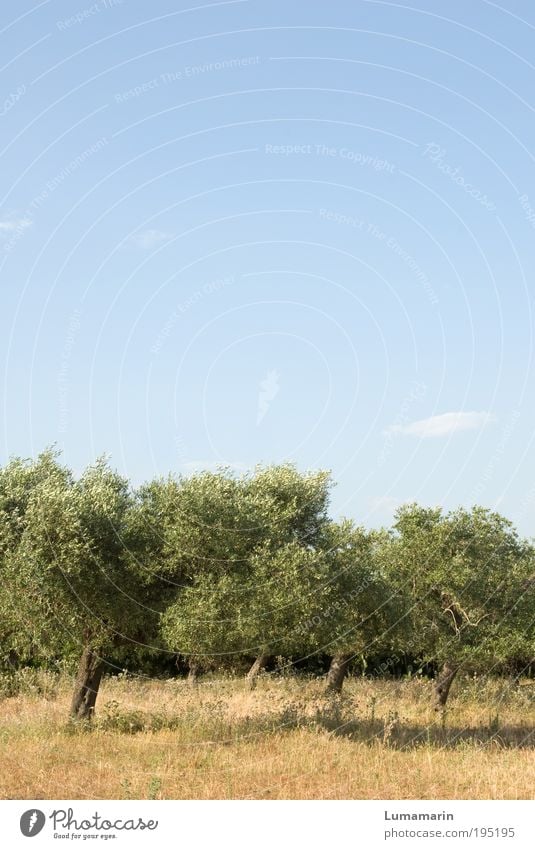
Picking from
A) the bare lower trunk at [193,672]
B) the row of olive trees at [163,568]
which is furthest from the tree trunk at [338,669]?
the row of olive trees at [163,568]

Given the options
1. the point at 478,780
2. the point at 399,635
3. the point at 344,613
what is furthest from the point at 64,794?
the point at 399,635

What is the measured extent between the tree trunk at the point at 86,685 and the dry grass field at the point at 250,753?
651 mm

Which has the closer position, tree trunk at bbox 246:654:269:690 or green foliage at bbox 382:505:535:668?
green foliage at bbox 382:505:535:668

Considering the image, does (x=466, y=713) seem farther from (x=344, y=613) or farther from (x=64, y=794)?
(x=64, y=794)

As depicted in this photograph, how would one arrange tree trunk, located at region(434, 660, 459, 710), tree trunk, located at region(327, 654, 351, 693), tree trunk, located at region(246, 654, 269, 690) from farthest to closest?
→ tree trunk, located at region(246, 654, 269, 690), tree trunk, located at region(327, 654, 351, 693), tree trunk, located at region(434, 660, 459, 710)

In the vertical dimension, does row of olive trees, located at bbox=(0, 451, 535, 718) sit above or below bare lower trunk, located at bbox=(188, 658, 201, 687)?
above

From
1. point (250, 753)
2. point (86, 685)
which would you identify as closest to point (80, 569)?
point (86, 685)

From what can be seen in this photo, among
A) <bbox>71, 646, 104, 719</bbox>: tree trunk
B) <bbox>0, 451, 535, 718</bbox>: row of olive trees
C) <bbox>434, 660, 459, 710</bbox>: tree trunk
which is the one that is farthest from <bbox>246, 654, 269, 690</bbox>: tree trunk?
<bbox>71, 646, 104, 719</bbox>: tree trunk

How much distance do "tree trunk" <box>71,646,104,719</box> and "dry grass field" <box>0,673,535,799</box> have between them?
0.65 m

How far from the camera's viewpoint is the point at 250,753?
22.3m

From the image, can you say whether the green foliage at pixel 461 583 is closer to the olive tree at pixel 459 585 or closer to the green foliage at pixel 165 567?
the olive tree at pixel 459 585

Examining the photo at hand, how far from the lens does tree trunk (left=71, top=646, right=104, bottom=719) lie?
2734cm

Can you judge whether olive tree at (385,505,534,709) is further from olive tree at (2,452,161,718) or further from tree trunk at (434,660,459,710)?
olive tree at (2,452,161,718)

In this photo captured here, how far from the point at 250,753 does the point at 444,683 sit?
1969 centimetres
